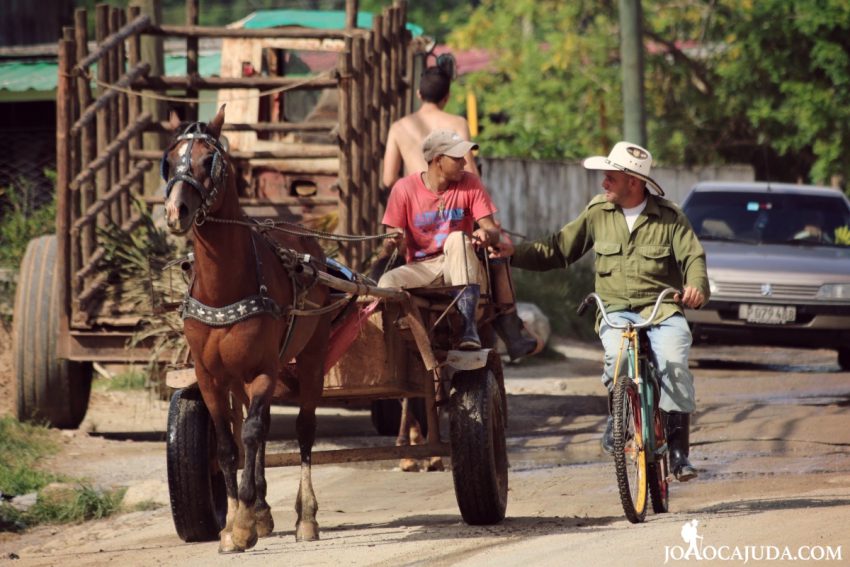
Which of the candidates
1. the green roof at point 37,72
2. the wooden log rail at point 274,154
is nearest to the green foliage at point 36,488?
the wooden log rail at point 274,154

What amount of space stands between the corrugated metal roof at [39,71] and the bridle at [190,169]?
418 inches

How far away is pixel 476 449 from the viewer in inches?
313

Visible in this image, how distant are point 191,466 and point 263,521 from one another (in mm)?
543

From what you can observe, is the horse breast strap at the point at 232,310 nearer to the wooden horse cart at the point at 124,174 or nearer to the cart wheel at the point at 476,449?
the cart wheel at the point at 476,449

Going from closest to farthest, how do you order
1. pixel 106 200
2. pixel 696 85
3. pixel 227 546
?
pixel 227 546, pixel 106 200, pixel 696 85

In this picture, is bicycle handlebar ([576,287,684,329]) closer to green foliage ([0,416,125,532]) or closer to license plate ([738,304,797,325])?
green foliage ([0,416,125,532])

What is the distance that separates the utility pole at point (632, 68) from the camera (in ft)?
63.0

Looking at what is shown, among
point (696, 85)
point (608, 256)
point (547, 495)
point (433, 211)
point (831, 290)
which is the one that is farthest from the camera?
point (696, 85)

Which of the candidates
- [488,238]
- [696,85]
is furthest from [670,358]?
[696,85]

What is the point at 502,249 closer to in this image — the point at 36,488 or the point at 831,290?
the point at 36,488

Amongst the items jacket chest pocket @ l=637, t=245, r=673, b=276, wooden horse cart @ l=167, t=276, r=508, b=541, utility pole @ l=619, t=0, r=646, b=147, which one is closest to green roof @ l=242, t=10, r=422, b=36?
utility pole @ l=619, t=0, r=646, b=147

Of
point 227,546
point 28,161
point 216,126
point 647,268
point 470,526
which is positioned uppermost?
point 216,126

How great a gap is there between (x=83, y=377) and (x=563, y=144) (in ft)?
56.2

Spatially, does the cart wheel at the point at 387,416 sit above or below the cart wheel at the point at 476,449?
below
